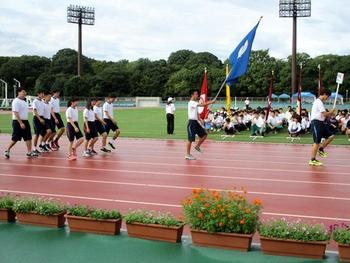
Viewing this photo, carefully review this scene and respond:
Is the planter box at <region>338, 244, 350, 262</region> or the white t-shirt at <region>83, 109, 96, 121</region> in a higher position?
the white t-shirt at <region>83, 109, 96, 121</region>

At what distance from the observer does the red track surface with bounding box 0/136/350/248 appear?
23.5ft

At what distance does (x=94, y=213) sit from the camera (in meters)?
5.36

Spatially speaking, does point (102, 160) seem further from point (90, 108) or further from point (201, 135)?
point (201, 135)

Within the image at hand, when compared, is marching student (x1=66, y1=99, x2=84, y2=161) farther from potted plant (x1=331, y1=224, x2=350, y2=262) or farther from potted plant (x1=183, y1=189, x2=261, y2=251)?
potted plant (x1=331, y1=224, x2=350, y2=262)

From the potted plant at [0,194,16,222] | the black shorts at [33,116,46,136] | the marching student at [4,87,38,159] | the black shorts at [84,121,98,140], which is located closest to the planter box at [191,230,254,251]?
the potted plant at [0,194,16,222]

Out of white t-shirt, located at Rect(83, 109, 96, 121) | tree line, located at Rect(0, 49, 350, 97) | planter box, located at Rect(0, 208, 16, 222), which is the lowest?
planter box, located at Rect(0, 208, 16, 222)

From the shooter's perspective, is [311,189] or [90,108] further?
[90,108]

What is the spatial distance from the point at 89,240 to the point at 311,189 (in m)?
4.56

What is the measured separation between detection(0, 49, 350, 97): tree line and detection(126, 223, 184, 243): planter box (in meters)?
56.0

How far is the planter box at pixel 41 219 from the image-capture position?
5.55 m

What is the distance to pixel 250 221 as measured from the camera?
4.75 meters

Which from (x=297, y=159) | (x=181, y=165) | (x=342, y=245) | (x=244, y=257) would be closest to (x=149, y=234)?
(x=244, y=257)

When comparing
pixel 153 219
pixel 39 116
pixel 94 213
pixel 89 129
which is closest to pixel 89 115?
pixel 89 129

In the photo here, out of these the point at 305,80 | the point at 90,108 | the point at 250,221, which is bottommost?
the point at 250,221
